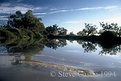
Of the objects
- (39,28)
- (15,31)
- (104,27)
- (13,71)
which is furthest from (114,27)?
(13,71)

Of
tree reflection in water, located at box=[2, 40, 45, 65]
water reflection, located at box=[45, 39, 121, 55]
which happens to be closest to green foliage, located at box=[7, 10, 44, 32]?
water reflection, located at box=[45, 39, 121, 55]

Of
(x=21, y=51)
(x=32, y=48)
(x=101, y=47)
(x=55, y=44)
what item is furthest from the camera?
(x=55, y=44)

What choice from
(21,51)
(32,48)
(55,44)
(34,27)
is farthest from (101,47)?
(34,27)

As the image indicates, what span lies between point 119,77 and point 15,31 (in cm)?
2928

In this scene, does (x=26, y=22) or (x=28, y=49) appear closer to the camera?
(x=28, y=49)

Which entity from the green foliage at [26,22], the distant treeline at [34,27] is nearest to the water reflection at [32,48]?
the distant treeline at [34,27]

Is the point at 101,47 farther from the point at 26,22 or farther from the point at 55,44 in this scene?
the point at 26,22

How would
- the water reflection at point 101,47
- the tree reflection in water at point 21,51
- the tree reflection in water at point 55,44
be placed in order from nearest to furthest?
1. the tree reflection in water at point 21,51
2. the water reflection at point 101,47
3. the tree reflection in water at point 55,44

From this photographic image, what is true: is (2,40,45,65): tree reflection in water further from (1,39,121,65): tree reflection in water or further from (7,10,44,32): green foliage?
(7,10,44,32): green foliage

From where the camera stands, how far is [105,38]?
123 ft

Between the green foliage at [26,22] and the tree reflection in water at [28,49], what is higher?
the green foliage at [26,22]

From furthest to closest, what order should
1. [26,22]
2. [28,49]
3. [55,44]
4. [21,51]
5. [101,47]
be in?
[26,22], [55,44], [101,47], [28,49], [21,51]

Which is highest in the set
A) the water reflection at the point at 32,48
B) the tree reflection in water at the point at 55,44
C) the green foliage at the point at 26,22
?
the green foliage at the point at 26,22

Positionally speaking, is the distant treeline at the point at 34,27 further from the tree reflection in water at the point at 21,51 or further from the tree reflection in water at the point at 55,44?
the tree reflection in water at the point at 21,51
